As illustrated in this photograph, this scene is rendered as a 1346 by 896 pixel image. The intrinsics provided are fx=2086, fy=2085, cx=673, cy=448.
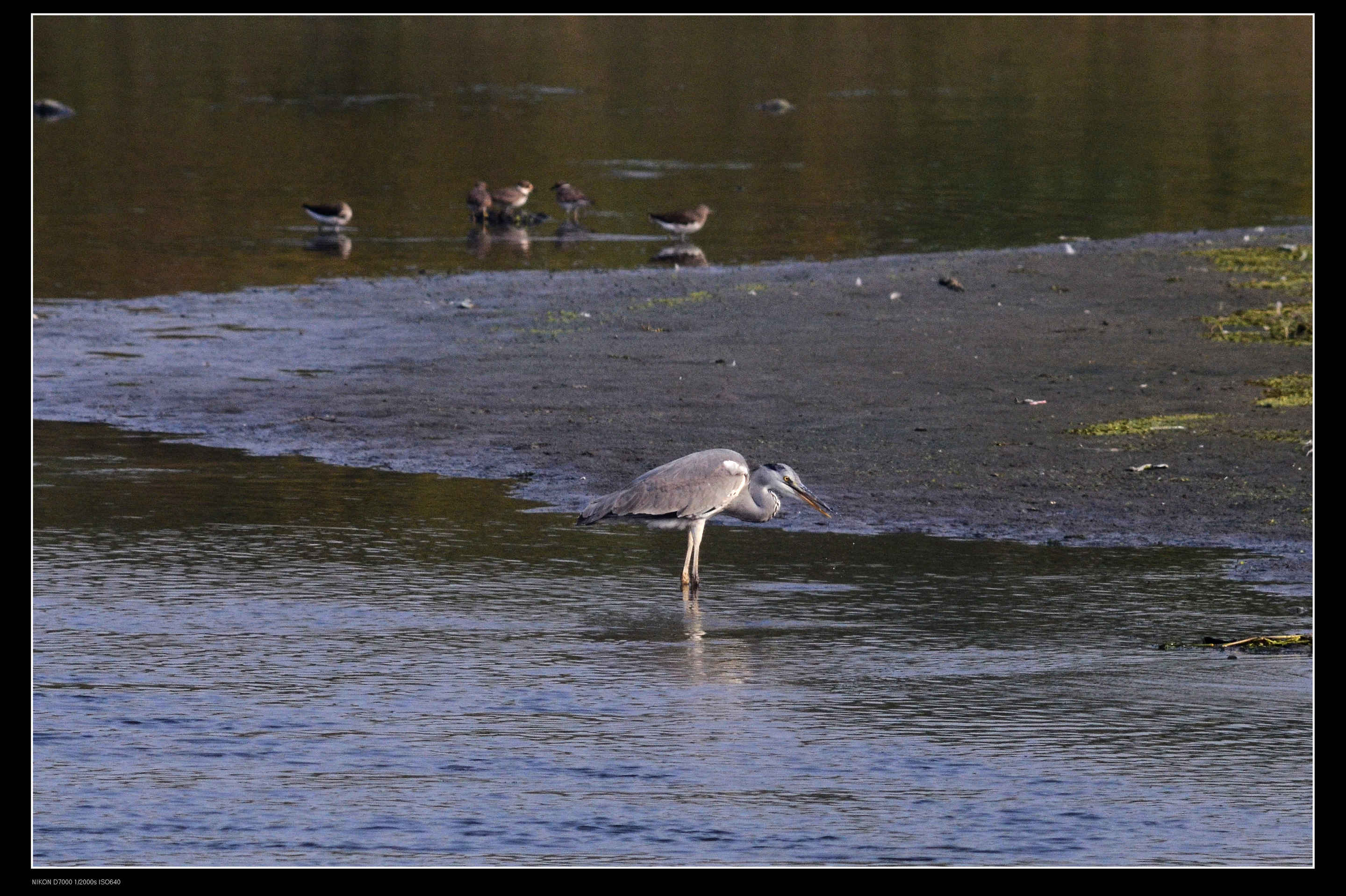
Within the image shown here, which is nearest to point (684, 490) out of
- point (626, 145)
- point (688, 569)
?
point (688, 569)

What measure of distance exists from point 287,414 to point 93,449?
1653 millimetres

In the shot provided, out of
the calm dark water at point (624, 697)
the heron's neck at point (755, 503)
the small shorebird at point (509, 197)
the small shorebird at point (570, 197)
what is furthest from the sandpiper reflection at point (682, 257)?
the heron's neck at point (755, 503)

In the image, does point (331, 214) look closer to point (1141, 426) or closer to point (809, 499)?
point (1141, 426)

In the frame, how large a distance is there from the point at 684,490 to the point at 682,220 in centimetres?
1573

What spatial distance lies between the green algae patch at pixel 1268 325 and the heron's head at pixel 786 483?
7.50 metres

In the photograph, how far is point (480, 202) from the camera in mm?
29109

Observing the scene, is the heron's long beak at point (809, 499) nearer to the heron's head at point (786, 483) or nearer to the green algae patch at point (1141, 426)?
the heron's head at point (786, 483)

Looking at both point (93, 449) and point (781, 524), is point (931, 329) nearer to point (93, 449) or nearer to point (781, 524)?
point (781, 524)

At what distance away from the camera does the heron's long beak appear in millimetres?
11492

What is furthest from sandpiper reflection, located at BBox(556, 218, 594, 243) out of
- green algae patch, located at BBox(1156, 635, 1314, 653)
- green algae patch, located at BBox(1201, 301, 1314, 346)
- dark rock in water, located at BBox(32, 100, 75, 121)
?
green algae patch, located at BBox(1156, 635, 1314, 653)

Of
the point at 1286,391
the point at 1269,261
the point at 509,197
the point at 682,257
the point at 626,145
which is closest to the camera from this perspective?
the point at 1286,391

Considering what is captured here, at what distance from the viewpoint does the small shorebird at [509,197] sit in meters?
29.2

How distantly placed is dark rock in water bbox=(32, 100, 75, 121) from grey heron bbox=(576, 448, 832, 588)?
34.7m

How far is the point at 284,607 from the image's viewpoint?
34.7ft
